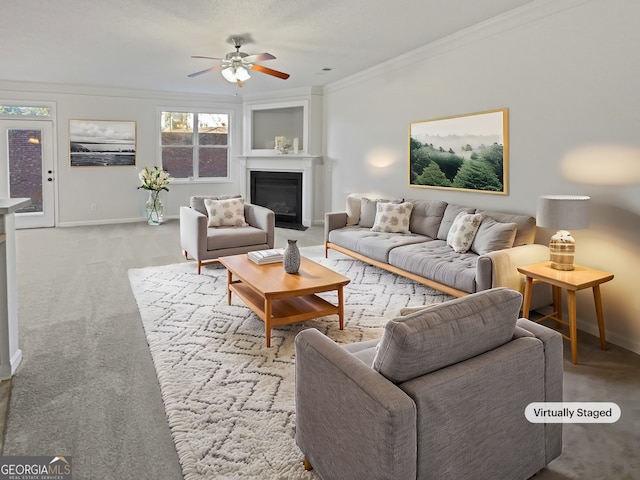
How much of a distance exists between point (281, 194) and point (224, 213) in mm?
3258

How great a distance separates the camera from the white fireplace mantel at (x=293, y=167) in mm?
8195

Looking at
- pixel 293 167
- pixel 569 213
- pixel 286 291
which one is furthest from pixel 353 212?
pixel 569 213

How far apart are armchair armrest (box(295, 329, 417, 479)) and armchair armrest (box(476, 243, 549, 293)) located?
2.09 metres

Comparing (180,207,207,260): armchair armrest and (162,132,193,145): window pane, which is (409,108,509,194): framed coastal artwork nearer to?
(180,207,207,260): armchair armrest

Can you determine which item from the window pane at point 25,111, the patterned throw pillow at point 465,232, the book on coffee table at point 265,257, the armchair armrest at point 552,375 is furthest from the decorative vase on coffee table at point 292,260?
the window pane at point 25,111

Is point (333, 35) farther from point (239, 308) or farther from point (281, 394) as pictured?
point (281, 394)

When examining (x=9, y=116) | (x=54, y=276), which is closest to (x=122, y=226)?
(x=9, y=116)

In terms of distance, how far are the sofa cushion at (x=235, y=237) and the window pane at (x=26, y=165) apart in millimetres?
4571

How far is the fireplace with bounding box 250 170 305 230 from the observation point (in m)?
8.52

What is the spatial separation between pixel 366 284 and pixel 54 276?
3.40 metres

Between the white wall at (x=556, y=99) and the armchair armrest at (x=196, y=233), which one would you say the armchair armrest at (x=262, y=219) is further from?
the white wall at (x=556, y=99)

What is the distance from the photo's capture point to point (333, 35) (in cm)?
488

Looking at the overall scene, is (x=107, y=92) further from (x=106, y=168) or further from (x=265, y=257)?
(x=265, y=257)

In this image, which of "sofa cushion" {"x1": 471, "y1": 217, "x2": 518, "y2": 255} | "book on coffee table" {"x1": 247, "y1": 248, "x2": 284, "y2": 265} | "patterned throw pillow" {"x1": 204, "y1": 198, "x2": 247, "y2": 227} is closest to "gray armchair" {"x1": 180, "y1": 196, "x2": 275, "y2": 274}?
"patterned throw pillow" {"x1": 204, "y1": 198, "x2": 247, "y2": 227}
